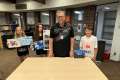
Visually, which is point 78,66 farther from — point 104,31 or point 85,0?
point 104,31

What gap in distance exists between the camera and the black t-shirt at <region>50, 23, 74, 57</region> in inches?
103

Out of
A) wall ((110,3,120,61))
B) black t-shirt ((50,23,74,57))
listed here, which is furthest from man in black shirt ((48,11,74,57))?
wall ((110,3,120,61))

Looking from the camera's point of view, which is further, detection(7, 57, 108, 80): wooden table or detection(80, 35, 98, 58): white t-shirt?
detection(80, 35, 98, 58): white t-shirt

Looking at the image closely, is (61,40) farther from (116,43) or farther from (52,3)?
(52,3)

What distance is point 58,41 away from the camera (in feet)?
8.62

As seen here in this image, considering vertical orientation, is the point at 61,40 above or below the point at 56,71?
above

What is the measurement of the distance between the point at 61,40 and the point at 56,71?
108cm

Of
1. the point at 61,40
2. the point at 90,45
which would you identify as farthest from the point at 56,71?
the point at 90,45

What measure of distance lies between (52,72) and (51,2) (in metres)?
5.78

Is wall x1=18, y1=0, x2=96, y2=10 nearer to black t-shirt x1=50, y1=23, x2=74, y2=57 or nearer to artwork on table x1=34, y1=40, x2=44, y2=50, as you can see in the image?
artwork on table x1=34, y1=40, x2=44, y2=50

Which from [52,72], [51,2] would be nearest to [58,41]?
[52,72]

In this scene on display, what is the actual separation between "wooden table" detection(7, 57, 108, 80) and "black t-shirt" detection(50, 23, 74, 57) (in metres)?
0.69

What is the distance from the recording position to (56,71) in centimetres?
160

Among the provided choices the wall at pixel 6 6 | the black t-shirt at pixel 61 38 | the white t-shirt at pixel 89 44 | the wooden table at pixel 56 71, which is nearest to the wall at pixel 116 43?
the white t-shirt at pixel 89 44
